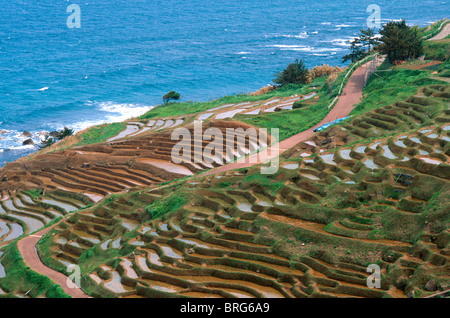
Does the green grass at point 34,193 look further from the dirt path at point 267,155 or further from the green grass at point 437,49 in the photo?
the green grass at point 437,49

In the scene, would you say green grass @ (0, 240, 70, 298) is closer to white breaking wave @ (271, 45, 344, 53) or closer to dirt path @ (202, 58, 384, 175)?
dirt path @ (202, 58, 384, 175)

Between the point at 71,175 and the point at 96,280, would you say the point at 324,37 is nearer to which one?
the point at 71,175

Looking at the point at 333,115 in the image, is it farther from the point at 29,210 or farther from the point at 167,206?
the point at 29,210

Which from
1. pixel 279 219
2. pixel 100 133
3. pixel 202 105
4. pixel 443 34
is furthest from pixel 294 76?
pixel 279 219

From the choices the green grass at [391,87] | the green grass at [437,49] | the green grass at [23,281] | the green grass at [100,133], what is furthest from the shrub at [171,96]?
the green grass at [23,281]
